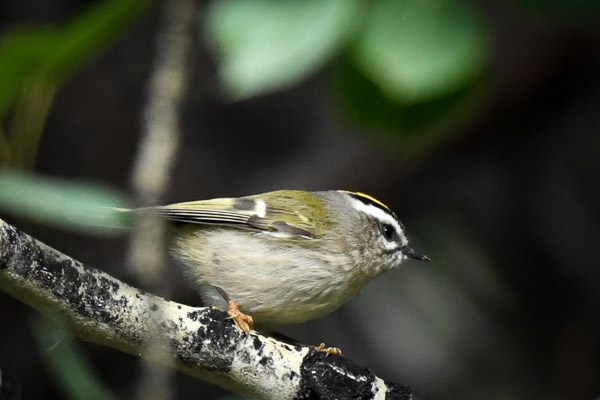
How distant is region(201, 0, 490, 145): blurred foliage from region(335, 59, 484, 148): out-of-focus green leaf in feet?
0.30

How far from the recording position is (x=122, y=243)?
558cm

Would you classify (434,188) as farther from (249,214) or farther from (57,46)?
(57,46)

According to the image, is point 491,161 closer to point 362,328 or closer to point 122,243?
point 362,328

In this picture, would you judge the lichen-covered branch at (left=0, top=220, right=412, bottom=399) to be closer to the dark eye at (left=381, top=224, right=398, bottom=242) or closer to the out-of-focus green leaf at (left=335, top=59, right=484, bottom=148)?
the out-of-focus green leaf at (left=335, top=59, right=484, bottom=148)

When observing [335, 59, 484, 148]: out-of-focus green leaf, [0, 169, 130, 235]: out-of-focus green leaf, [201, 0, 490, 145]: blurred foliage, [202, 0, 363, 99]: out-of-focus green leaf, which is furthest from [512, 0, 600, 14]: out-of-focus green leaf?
[0, 169, 130, 235]: out-of-focus green leaf

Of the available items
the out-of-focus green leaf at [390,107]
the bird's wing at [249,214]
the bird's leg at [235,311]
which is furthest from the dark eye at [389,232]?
the bird's leg at [235,311]

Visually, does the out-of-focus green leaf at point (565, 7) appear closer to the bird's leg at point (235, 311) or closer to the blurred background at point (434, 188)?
the bird's leg at point (235, 311)

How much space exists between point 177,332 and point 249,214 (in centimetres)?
133

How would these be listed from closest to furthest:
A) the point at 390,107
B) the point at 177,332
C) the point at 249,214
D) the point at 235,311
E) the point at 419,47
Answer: the point at 177,332, the point at 419,47, the point at 235,311, the point at 390,107, the point at 249,214

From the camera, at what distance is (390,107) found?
3248 mm

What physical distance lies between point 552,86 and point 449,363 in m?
1.65

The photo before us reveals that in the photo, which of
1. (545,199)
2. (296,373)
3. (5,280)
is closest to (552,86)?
(545,199)

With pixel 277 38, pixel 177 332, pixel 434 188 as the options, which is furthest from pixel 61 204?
pixel 434 188

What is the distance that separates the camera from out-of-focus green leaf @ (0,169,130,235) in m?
2.32
